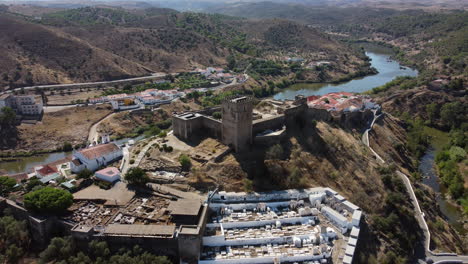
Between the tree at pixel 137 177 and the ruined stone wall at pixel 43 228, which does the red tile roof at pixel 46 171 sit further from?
the tree at pixel 137 177

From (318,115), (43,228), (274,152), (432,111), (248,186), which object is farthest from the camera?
(432,111)

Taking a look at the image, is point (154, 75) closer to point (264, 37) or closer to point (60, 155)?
point (60, 155)

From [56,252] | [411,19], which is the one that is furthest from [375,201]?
[411,19]

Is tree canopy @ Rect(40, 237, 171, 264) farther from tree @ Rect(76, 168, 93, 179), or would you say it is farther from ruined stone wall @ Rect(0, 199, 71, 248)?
tree @ Rect(76, 168, 93, 179)

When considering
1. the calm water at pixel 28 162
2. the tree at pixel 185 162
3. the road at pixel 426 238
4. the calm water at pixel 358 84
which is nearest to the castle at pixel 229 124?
the tree at pixel 185 162

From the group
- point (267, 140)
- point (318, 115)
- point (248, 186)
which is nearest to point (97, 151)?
point (248, 186)

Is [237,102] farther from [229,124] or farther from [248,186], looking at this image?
[248,186]
